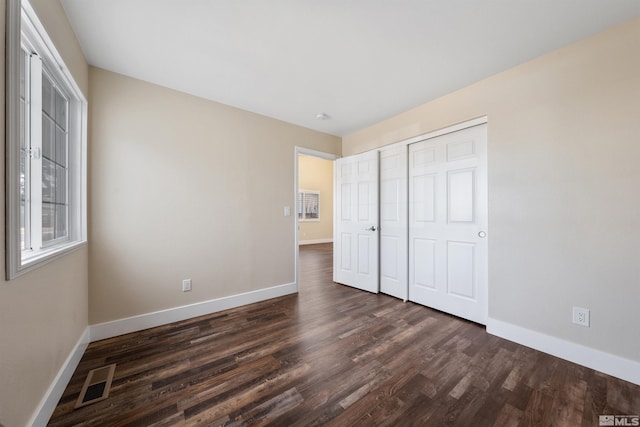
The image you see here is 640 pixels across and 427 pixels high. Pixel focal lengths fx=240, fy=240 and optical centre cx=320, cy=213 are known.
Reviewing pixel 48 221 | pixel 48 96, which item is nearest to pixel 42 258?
pixel 48 221

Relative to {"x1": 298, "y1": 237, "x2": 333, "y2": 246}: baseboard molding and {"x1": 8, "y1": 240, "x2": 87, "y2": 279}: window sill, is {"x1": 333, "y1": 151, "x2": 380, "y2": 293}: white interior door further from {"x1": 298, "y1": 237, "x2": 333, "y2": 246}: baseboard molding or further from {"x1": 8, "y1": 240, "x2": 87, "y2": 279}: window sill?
{"x1": 298, "y1": 237, "x2": 333, "y2": 246}: baseboard molding

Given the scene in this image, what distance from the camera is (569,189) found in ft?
6.19

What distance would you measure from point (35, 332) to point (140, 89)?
7.17 ft

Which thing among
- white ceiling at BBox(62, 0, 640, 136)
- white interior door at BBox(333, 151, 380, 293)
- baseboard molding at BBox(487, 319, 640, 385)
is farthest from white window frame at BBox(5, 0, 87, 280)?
baseboard molding at BBox(487, 319, 640, 385)

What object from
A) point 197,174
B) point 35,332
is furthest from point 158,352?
point 197,174

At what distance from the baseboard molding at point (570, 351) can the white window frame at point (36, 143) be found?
131 inches

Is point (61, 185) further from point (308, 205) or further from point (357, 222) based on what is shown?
point (308, 205)

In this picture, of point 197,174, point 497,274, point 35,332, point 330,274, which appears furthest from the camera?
point 330,274

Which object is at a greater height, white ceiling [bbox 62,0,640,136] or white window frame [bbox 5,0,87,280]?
white ceiling [bbox 62,0,640,136]

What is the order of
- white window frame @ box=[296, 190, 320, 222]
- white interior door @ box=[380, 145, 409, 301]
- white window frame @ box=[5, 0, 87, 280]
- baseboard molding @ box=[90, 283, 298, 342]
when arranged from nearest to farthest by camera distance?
white window frame @ box=[5, 0, 87, 280]
baseboard molding @ box=[90, 283, 298, 342]
white interior door @ box=[380, 145, 409, 301]
white window frame @ box=[296, 190, 320, 222]

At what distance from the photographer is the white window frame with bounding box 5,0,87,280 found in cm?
98

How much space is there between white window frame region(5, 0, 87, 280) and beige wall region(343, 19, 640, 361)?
10.5 feet

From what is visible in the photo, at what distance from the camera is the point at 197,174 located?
2674mm

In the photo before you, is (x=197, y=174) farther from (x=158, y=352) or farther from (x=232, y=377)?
(x=232, y=377)
